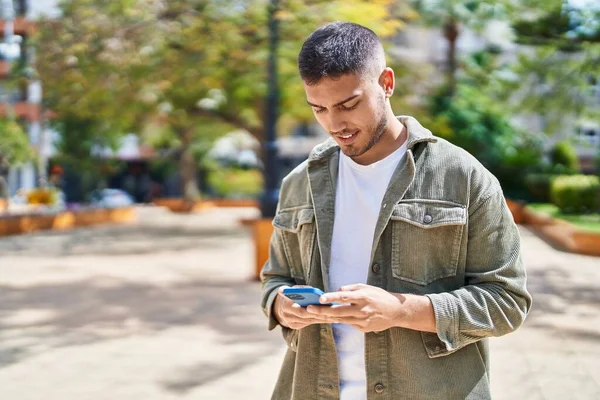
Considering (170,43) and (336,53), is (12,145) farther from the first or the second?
(336,53)

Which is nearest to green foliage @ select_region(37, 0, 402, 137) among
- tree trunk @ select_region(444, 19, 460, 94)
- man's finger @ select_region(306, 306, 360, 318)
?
man's finger @ select_region(306, 306, 360, 318)

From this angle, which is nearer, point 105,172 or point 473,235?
point 473,235

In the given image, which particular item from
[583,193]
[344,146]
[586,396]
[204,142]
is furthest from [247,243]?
[204,142]

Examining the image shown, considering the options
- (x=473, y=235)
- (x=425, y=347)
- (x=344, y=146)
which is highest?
(x=344, y=146)

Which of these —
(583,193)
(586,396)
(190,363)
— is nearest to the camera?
(586,396)

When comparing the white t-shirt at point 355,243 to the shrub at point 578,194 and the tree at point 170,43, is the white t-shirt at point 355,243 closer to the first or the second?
the tree at point 170,43

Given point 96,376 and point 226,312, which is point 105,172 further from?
point 96,376

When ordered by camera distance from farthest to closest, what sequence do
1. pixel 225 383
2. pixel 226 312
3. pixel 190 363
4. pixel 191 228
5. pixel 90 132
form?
pixel 90 132
pixel 191 228
pixel 226 312
pixel 190 363
pixel 225 383

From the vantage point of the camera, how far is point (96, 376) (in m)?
5.70

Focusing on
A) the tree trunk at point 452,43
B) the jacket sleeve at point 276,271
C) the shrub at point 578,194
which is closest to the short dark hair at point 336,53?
the jacket sleeve at point 276,271

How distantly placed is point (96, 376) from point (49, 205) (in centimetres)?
1909

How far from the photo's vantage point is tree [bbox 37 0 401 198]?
467 inches

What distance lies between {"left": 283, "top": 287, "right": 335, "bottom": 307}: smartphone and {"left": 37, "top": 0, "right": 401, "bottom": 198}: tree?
30.5 feet

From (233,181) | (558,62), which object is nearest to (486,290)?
(558,62)
